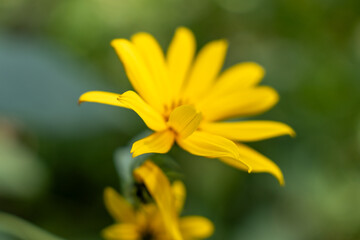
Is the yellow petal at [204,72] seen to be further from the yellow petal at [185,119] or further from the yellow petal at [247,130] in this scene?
the yellow petal at [185,119]

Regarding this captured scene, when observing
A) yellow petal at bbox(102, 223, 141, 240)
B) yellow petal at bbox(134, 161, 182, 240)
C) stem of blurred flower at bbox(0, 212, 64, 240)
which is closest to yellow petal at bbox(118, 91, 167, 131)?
yellow petal at bbox(134, 161, 182, 240)

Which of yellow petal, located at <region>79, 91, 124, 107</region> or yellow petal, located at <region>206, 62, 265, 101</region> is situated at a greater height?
yellow petal, located at <region>206, 62, 265, 101</region>

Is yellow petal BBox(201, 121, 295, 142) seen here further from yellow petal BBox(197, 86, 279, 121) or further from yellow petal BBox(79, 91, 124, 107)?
yellow petal BBox(79, 91, 124, 107)

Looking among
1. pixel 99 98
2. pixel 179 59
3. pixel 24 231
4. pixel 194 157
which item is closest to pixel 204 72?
pixel 179 59

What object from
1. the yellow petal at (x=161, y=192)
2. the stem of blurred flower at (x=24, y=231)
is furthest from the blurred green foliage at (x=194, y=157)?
the yellow petal at (x=161, y=192)

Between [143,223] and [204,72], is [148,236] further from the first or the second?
[204,72]

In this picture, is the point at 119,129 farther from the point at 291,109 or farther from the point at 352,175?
the point at 352,175
